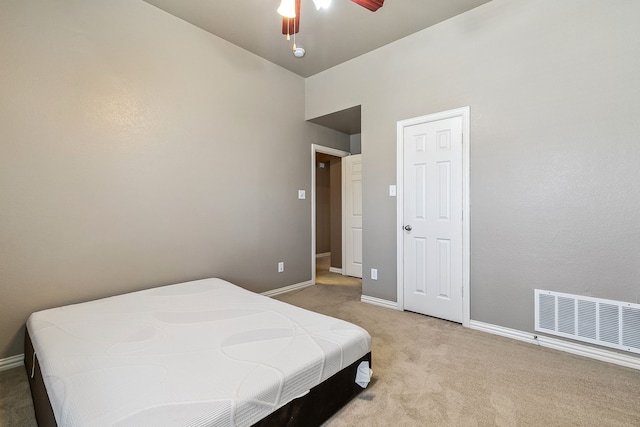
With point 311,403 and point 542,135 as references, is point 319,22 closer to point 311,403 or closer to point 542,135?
point 542,135

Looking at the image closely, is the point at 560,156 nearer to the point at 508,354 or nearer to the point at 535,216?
the point at 535,216

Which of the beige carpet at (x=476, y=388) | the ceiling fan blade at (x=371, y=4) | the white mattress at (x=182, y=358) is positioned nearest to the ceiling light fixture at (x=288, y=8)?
the ceiling fan blade at (x=371, y=4)

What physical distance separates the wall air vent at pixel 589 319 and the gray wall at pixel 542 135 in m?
0.06

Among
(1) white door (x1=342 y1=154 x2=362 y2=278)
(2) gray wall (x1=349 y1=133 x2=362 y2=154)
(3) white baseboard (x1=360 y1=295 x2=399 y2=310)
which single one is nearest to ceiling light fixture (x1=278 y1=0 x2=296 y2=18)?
(3) white baseboard (x1=360 y1=295 x2=399 y2=310)

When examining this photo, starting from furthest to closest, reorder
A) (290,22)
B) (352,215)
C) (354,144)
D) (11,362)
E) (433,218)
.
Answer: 1. (354,144)
2. (352,215)
3. (433,218)
4. (11,362)
5. (290,22)

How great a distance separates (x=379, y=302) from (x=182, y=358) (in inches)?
93.2

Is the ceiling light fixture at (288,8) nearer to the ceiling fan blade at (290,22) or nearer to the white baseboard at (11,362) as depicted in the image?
the ceiling fan blade at (290,22)

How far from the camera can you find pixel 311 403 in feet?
4.35

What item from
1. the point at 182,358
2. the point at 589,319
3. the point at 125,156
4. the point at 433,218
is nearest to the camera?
the point at 182,358

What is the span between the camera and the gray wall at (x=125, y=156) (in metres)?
1.99

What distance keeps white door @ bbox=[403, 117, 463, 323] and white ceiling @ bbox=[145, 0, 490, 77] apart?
985 millimetres

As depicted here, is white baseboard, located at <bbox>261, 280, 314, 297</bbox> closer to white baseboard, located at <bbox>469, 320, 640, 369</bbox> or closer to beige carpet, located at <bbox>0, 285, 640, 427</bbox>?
beige carpet, located at <bbox>0, 285, 640, 427</bbox>

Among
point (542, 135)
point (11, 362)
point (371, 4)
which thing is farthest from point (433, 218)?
point (11, 362)

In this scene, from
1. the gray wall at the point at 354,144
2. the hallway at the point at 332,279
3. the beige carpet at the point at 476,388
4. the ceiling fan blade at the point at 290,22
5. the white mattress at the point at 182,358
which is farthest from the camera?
the gray wall at the point at 354,144
